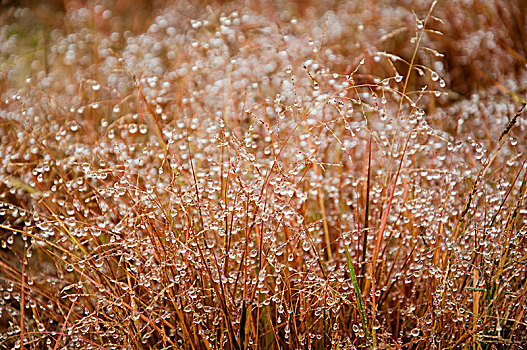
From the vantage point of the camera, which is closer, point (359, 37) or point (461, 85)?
point (461, 85)

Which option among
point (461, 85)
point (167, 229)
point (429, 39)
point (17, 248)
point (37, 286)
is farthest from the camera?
point (429, 39)

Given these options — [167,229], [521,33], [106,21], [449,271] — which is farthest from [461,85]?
[106,21]

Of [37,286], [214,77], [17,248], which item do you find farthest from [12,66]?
[37,286]

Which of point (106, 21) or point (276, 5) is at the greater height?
point (276, 5)

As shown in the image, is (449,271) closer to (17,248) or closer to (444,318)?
(444,318)

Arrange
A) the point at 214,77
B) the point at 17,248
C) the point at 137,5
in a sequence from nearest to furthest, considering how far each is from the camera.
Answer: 1. the point at 17,248
2. the point at 214,77
3. the point at 137,5

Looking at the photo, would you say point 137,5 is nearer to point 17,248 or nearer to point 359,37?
point 359,37

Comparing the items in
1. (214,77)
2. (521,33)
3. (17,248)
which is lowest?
(17,248)
